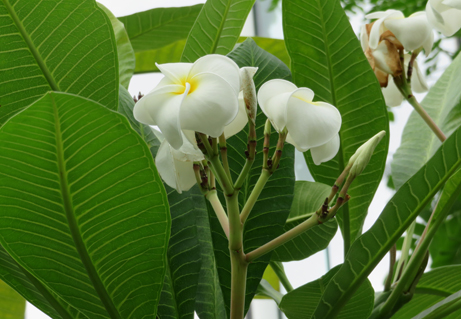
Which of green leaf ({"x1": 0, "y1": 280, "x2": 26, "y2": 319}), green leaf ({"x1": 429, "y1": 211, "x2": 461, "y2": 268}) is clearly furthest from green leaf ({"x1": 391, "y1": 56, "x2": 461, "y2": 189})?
green leaf ({"x1": 429, "y1": 211, "x2": 461, "y2": 268})

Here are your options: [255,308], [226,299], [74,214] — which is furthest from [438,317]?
[255,308]

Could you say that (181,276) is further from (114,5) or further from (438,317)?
(114,5)

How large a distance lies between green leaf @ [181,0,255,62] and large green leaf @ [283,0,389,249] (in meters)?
0.08

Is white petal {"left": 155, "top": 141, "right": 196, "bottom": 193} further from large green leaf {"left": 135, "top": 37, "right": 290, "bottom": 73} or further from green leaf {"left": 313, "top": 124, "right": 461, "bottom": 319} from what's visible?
large green leaf {"left": 135, "top": 37, "right": 290, "bottom": 73}

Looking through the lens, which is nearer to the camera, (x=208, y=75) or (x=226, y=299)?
(x=208, y=75)

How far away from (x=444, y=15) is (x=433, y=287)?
0.84 ft

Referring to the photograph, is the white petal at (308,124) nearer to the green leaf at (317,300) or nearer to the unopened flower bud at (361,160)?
the unopened flower bud at (361,160)

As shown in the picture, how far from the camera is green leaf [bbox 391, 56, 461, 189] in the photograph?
0.50 meters

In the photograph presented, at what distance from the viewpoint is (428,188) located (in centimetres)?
33

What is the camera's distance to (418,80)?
1.60ft

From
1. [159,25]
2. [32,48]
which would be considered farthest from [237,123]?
[159,25]

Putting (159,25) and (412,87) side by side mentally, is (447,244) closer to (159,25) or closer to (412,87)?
(412,87)

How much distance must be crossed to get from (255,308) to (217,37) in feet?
4.23

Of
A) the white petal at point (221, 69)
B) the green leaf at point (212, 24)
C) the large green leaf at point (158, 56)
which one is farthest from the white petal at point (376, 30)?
the large green leaf at point (158, 56)
